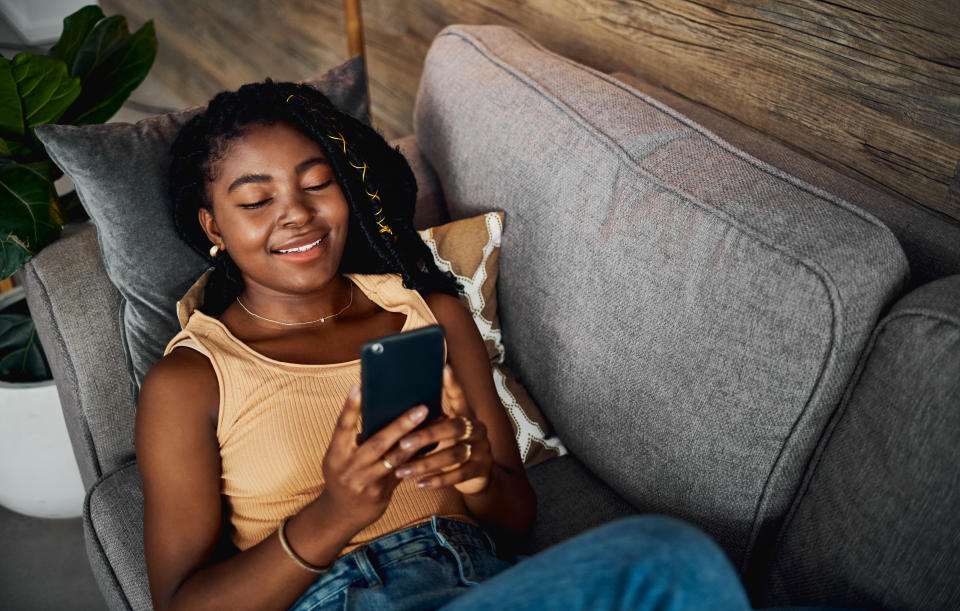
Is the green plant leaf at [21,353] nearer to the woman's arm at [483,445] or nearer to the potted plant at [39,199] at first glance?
the potted plant at [39,199]

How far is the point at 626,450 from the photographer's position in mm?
1049

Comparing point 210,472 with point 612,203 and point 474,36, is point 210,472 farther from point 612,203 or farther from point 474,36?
point 474,36

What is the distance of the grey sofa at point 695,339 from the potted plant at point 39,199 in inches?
3.3

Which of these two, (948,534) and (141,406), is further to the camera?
(141,406)

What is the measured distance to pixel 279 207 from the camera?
3.30 feet

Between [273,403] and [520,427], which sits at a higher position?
[273,403]

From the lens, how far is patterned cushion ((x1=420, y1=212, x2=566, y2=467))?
120cm

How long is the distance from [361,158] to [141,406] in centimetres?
49

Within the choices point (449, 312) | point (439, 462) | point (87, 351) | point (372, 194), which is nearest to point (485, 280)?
point (449, 312)

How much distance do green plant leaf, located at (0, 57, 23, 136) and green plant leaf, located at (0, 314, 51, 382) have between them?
1.39ft

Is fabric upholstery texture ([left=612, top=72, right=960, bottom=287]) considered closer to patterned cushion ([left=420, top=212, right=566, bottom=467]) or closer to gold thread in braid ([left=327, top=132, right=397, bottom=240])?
patterned cushion ([left=420, top=212, right=566, bottom=467])

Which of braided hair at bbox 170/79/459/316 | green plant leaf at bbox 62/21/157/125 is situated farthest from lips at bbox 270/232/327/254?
green plant leaf at bbox 62/21/157/125

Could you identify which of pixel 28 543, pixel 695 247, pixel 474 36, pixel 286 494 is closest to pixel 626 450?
pixel 695 247

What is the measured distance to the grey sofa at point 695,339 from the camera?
2.57 feet
